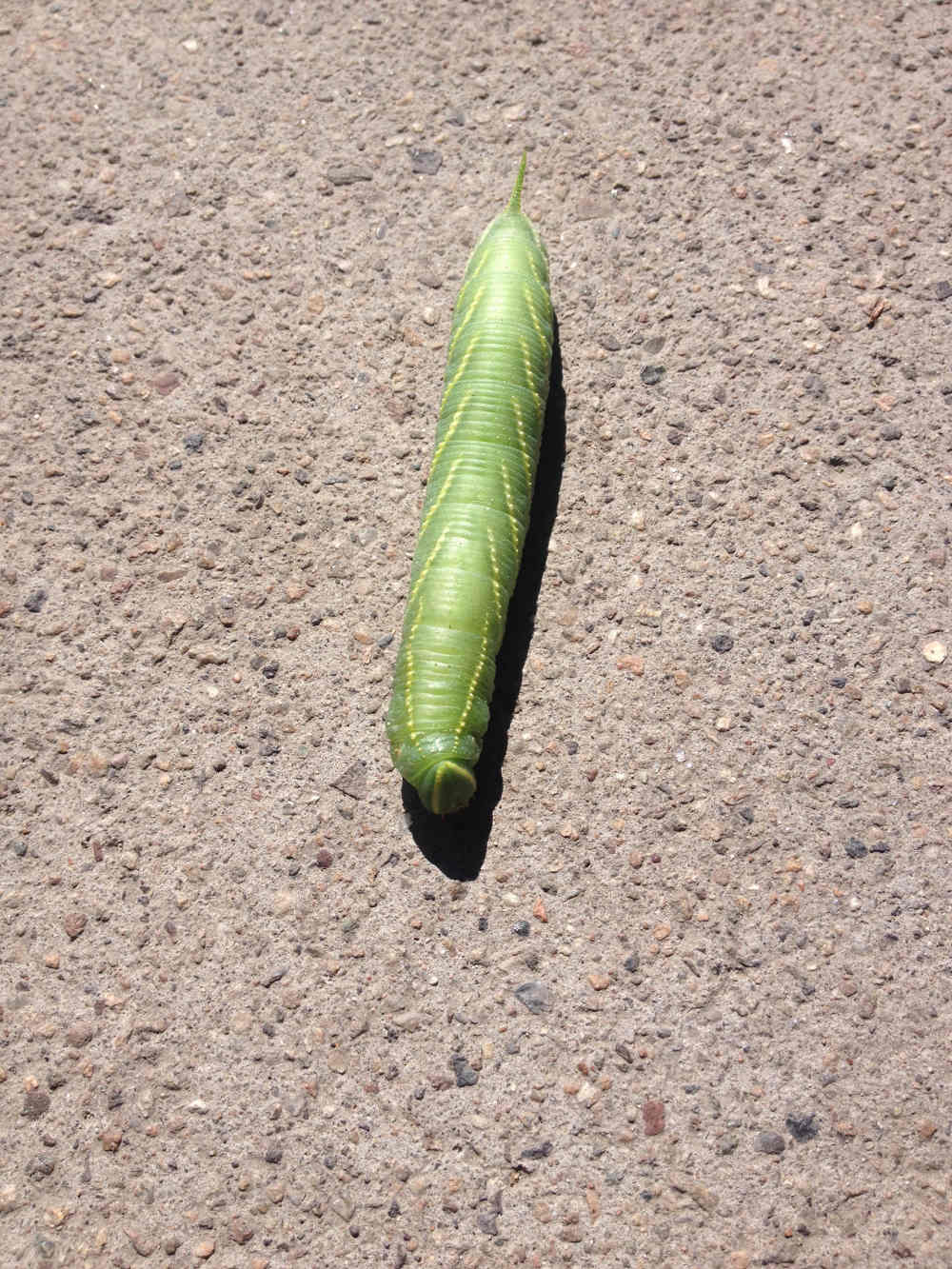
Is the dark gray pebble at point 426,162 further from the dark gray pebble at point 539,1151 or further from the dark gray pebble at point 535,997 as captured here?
the dark gray pebble at point 539,1151

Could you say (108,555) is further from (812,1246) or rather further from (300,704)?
(812,1246)

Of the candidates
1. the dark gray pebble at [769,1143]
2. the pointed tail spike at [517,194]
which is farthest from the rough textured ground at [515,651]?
the pointed tail spike at [517,194]

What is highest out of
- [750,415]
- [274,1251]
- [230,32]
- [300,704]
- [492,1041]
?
[230,32]

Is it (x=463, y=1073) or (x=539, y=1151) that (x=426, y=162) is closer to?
(x=463, y=1073)

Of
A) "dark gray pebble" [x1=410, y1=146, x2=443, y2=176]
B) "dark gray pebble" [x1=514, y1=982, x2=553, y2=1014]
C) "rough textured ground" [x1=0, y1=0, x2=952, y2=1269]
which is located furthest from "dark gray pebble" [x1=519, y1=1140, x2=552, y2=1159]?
"dark gray pebble" [x1=410, y1=146, x2=443, y2=176]

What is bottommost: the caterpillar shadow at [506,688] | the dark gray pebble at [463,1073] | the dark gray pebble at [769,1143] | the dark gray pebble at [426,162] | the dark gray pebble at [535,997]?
the dark gray pebble at [769,1143]

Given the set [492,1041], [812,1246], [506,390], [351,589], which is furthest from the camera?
[351,589]

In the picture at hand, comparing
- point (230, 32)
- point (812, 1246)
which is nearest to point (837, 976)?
point (812, 1246)
